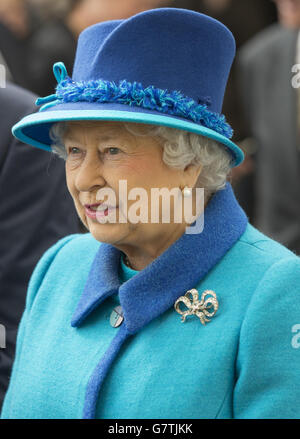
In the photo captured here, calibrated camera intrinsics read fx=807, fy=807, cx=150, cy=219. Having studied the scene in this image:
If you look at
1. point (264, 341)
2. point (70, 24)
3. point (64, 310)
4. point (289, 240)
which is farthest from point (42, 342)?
point (70, 24)

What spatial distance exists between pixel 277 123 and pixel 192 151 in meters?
3.25

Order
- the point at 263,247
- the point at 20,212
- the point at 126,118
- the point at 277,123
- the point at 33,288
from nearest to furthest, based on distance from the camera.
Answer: the point at 126,118 → the point at 263,247 → the point at 33,288 → the point at 20,212 → the point at 277,123

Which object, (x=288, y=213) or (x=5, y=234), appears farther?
(x=288, y=213)

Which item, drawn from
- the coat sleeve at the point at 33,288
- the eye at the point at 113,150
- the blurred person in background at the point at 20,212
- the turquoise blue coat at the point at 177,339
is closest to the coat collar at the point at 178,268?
the turquoise blue coat at the point at 177,339

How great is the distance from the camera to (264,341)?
2.18m

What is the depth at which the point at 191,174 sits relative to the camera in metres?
2.37

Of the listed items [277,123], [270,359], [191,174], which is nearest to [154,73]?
[191,174]

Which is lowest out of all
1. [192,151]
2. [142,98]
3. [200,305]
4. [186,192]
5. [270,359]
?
[270,359]

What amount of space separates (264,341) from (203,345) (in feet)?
0.58

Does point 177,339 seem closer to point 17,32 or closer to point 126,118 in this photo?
point 126,118

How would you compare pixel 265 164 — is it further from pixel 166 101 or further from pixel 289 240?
pixel 166 101

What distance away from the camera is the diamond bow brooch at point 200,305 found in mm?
2291

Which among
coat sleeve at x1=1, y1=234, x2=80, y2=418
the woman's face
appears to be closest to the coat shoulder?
the woman's face

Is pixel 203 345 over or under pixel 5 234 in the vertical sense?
under
